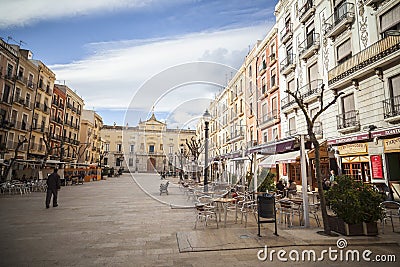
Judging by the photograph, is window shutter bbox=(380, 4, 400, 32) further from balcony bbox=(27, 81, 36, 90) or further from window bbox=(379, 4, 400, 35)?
balcony bbox=(27, 81, 36, 90)

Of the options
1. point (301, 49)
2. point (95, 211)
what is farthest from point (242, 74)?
point (95, 211)

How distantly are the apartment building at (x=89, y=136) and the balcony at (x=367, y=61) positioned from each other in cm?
3622

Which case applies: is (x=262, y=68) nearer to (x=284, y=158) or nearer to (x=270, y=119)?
(x=270, y=119)

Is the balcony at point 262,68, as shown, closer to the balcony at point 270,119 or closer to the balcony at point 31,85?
the balcony at point 270,119

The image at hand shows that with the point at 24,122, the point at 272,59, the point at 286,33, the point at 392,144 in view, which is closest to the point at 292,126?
the point at 272,59

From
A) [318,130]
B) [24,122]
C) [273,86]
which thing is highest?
[273,86]

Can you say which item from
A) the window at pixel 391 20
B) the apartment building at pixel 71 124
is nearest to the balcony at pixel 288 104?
the window at pixel 391 20

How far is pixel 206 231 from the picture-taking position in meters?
5.53

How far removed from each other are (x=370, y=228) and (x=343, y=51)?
10.6m

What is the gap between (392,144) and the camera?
953cm

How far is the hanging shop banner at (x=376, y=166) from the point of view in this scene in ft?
32.9

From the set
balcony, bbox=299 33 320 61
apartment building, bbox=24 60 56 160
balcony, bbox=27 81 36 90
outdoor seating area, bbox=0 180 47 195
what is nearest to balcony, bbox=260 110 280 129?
balcony, bbox=299 33 320 61

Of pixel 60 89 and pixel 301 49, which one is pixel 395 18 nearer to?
pixel 301 49

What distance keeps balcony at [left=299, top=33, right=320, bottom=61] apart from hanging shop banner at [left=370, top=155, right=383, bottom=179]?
7.56 metres
